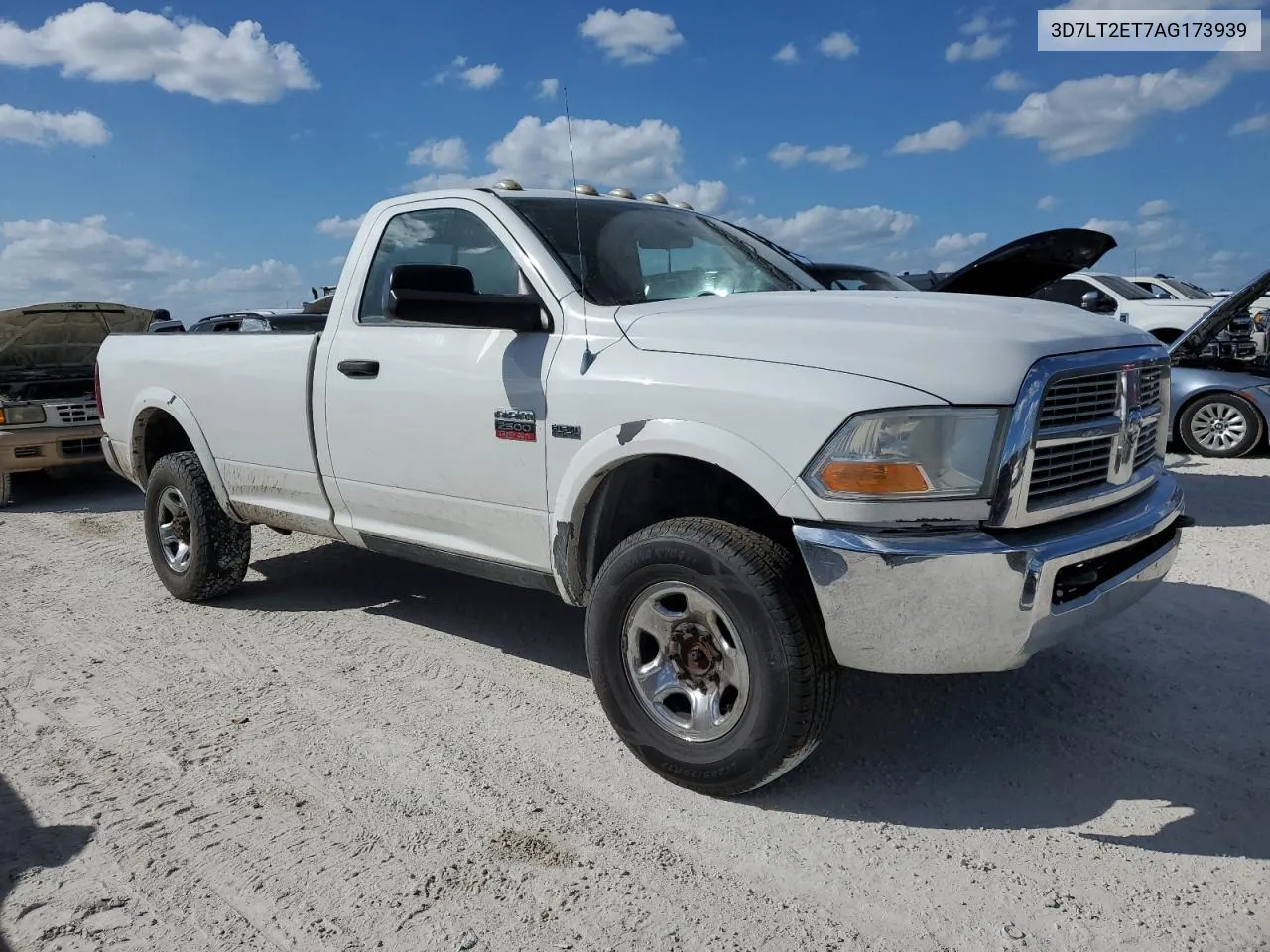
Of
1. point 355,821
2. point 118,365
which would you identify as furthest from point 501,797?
point 118,365

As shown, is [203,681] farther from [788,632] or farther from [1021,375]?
[1021,375]

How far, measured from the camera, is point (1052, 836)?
282 centimetres

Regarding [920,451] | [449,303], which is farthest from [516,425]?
[920,451]

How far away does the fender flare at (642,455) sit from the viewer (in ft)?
9.09

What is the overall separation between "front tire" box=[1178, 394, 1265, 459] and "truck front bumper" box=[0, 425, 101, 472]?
33.9ft

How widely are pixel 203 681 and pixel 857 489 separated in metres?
3.05

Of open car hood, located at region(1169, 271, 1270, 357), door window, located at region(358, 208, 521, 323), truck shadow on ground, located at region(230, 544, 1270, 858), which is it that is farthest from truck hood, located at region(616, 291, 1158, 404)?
open car hood, located at region(1169, 271, 1270, 357)

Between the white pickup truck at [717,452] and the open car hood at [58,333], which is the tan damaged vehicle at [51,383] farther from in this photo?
the white pickup truck at [717,452]

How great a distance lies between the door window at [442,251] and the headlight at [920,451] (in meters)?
1.64

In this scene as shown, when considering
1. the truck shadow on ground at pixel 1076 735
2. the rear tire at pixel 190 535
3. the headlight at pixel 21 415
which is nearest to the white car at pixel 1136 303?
the truck shadow on ground at pixel 1076 735

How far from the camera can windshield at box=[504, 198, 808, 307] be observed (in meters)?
3.61

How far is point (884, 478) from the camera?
264 centimetres

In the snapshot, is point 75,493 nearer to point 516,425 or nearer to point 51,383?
point 51,383

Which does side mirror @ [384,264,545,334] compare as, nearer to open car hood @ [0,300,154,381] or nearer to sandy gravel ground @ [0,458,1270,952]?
sandy gravel ground @ [0,458,1270,952]
